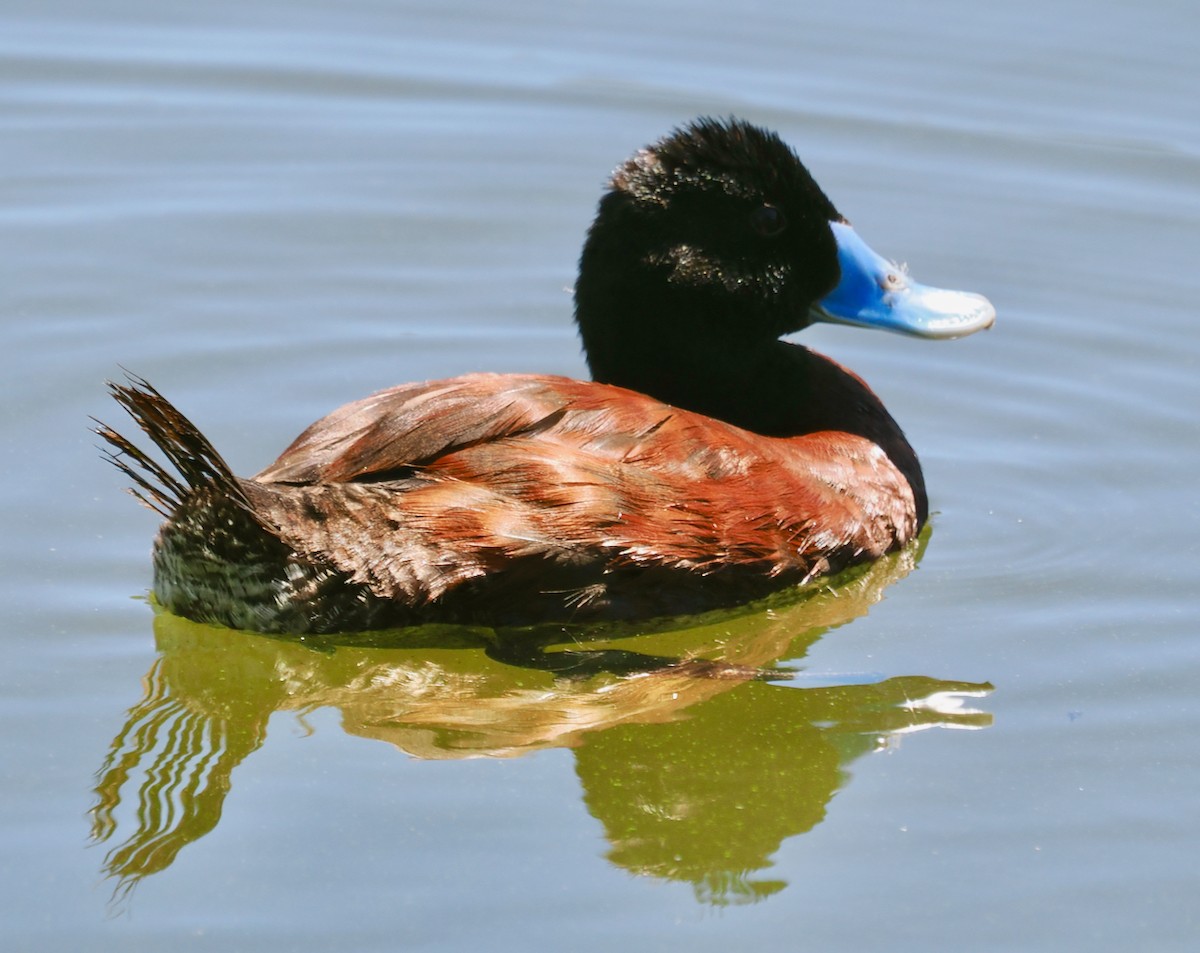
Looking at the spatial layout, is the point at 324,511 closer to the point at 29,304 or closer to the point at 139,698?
the point at 139,698

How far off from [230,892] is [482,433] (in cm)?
134

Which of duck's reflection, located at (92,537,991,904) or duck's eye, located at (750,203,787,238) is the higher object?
duck's eye, located at (750,203,787,238)

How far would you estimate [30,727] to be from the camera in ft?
13.9

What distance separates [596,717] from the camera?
14.5ft

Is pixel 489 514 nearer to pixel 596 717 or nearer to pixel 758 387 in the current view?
pixel 596 717

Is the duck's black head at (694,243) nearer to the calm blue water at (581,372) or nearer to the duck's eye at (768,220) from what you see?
the duck's eye at (768,220)

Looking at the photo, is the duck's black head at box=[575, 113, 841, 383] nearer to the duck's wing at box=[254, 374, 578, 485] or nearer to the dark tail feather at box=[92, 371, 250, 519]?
the duck's wing at box=[254, 374, 578, 485]

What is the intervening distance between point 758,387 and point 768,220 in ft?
1.56

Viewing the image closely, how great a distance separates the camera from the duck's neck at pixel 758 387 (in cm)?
531

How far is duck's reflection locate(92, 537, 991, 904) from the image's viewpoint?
3.99 m

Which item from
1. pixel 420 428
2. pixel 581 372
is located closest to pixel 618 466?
pixel 420 428

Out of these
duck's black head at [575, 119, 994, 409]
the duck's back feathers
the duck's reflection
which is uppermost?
duck's black head at [575, 119, 994, 409]

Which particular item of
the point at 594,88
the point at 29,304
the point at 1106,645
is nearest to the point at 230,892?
the point at 1106,645

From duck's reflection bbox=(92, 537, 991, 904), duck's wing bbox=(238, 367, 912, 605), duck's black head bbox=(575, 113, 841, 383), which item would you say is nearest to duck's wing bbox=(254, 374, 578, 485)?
duck's wing bbox=(238, 367, 912, 605)
